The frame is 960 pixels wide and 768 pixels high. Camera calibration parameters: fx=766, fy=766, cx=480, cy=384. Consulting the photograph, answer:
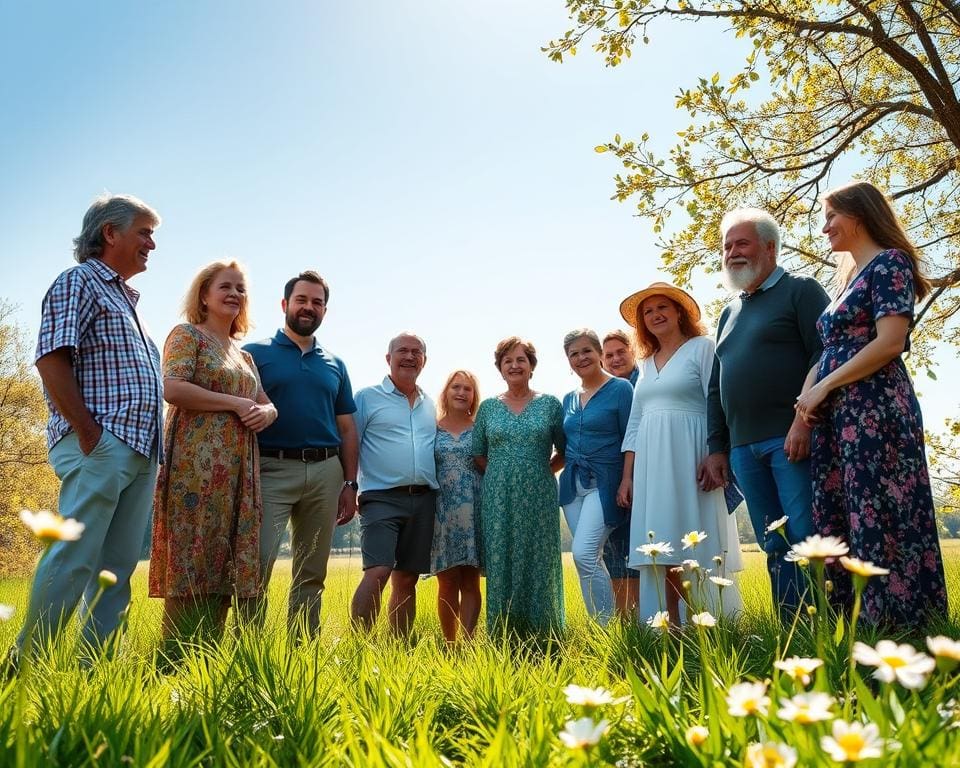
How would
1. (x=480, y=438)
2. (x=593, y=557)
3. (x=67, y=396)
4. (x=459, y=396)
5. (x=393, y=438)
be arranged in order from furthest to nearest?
(x=459, y=396), (x=480, y=438), (x=393, y=438), (x=593, y=557), (x=67, y=396)

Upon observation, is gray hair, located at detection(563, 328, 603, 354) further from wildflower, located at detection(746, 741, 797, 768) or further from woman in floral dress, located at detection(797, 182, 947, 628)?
wildflower, located at detection(746, 741, 797, 768)

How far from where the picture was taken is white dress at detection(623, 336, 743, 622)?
451 centimetres

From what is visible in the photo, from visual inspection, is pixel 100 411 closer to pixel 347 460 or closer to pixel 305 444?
pixel 305 444

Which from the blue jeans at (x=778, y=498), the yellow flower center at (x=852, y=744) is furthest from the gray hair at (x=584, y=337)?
the yellow flower center at (x=852, y=744)

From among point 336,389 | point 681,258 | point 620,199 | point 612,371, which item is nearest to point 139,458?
point 336,389

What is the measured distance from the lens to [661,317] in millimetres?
4887

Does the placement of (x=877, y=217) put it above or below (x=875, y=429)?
above

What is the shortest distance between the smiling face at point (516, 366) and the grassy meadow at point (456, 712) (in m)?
2.66

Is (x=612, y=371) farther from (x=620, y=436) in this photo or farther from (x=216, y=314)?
(x=216, y=314)

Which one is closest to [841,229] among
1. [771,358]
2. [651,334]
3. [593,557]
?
[771,358]

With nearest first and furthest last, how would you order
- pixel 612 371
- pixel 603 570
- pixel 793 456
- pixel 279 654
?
pixel 279 654
pixel 793 456
pixel 603 570
pixel 612 371

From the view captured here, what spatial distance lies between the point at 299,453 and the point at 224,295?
1.06m

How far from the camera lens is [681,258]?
26.1 ft

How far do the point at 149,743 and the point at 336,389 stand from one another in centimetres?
354
